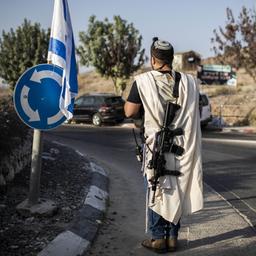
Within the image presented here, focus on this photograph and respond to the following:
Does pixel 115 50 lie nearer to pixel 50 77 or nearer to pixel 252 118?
pixel 252 118

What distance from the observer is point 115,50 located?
34250mm

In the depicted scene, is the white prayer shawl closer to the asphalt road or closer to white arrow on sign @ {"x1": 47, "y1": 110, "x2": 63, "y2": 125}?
the asphalt road

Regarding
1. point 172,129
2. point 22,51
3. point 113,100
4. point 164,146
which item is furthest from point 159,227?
point 22,51

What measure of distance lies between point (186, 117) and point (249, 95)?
2726 centimetres

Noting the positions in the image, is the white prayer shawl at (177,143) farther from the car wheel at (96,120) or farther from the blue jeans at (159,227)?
the car wheel at (96,120)

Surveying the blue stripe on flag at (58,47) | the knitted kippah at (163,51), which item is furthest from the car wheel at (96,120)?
the knitted kippah at (163,51)

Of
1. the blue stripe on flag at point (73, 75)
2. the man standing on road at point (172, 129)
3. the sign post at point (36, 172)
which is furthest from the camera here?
the sign post at point (36, 172)

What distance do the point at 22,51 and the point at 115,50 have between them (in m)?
10.3

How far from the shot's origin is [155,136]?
199 inches

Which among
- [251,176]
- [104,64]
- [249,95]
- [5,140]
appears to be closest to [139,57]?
[104,64]

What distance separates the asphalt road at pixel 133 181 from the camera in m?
5.68

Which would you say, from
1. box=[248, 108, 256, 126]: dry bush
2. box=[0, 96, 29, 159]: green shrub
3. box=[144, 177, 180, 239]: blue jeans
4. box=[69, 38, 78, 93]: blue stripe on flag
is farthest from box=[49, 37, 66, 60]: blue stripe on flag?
box=[248, 108, 256, 126]: dry bush

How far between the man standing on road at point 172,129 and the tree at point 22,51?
36.5 meters

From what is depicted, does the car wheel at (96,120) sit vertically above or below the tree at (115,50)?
below
